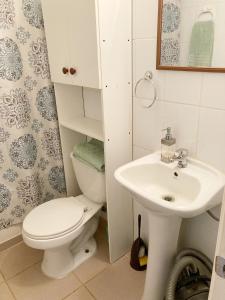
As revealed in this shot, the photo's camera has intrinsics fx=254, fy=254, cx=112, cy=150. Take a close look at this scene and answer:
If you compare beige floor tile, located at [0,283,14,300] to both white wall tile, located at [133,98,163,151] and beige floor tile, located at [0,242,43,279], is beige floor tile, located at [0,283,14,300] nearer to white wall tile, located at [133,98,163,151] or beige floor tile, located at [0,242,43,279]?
beige floor tile, located at [0,242,43,279]

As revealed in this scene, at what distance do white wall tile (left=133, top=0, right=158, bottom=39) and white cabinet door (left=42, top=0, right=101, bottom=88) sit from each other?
0.80ft

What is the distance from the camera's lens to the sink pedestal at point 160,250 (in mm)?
1189

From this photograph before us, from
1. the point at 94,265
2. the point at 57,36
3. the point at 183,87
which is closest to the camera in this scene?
the point at 183,87

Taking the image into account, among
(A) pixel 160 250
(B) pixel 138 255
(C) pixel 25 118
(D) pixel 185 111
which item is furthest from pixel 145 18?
(B) pixel 138 255

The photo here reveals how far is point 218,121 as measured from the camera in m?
1.12

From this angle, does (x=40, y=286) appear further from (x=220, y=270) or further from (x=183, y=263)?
(x=220, y=270)

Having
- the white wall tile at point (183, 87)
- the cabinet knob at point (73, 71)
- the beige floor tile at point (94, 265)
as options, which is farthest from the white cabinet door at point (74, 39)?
the beige floor tile at point (94, 265)

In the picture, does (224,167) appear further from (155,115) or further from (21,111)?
(21,111)

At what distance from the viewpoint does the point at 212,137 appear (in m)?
1.16

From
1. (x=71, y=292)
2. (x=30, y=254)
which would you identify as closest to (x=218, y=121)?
(x=71, y=292)

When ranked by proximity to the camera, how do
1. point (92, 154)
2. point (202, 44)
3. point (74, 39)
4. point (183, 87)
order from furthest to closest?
point (92, 154)
point (74, 39)
point (183, 87)
point (202, 44)

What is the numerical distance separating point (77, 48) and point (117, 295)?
1.43 metres

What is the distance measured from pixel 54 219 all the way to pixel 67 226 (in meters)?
0.11

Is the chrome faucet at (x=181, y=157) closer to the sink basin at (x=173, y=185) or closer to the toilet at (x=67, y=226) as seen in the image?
the sink basin at (x=173, y=185)
